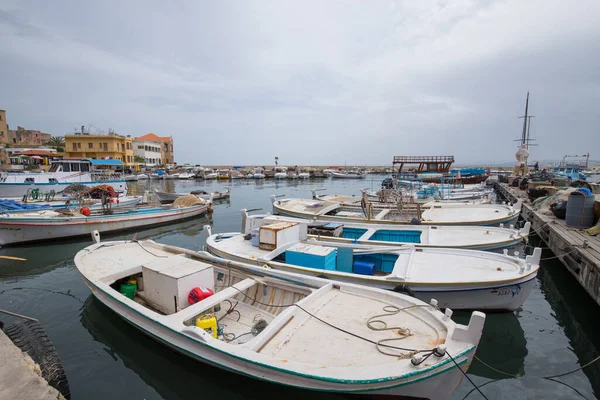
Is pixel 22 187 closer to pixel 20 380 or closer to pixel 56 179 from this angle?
pixel 56 179

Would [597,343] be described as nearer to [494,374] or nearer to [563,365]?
[563,365]

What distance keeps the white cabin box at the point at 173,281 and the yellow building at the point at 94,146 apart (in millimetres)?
58452

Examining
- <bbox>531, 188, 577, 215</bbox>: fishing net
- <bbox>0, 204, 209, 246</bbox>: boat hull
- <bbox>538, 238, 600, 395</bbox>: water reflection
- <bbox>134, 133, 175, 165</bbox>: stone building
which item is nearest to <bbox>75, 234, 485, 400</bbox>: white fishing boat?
<bbox>538, 238, 600, 395</bbox>: water reflection

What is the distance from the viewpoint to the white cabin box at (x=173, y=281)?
599 centimetres

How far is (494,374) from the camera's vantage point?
6242 millimetres

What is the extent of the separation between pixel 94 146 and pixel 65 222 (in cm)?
4633

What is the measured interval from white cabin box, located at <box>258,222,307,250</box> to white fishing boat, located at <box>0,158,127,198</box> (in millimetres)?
26705

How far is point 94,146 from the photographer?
53.6m

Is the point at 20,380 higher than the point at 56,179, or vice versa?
the point at 56,179

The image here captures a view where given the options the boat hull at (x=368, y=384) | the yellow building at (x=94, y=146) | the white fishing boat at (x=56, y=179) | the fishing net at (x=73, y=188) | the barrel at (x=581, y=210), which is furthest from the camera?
the yellow building at (x=94, y=146)

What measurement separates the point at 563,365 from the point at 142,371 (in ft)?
30.6

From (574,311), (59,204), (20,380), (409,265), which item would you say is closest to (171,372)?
(20,380)

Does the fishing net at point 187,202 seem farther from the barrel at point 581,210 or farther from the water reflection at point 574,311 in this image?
the barrel at point 581,210

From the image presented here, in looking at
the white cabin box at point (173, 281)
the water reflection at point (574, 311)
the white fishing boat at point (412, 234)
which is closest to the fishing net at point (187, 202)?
the white fishing boat at point (412, 234)
